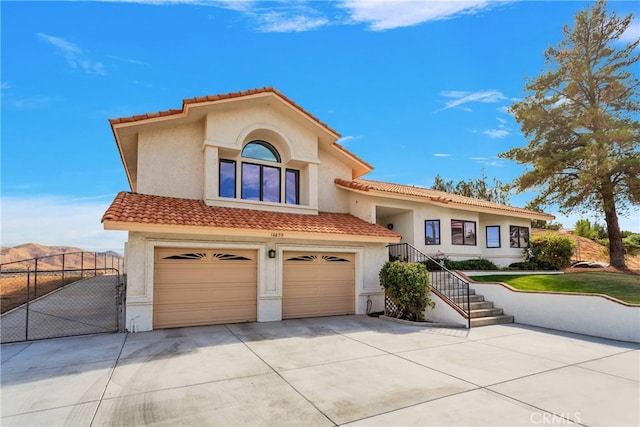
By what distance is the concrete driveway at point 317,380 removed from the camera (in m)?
4.78

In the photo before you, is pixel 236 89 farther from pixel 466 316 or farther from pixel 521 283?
pixel 521 283

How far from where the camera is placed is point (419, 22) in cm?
1263

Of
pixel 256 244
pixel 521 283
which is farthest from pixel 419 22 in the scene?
pixel 521 283

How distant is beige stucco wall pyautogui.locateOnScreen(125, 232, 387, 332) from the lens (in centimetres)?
978

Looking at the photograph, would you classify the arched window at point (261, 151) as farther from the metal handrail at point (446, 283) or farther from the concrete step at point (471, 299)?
the concrete step at point (471, 299)

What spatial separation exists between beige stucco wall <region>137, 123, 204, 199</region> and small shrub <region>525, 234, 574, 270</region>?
19243mm

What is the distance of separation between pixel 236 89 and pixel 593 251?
36763mm

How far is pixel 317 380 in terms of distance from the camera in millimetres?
6148

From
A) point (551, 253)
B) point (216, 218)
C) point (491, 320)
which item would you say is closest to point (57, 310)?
point (216, 218)

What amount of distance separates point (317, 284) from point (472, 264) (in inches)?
369

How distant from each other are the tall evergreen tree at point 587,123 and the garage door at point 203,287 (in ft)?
56.0

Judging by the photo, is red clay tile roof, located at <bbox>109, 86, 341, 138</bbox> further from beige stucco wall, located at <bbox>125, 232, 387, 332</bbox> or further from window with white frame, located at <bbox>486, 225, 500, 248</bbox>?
window with white frame, located at <bbox>486, 225, 500, 248</bbox>

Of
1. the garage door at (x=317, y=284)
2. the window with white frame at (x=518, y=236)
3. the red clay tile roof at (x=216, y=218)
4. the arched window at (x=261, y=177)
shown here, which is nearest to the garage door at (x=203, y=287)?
the red clay tile roof at (x=216, y=218)

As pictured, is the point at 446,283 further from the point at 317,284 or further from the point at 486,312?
the point at 317,284
